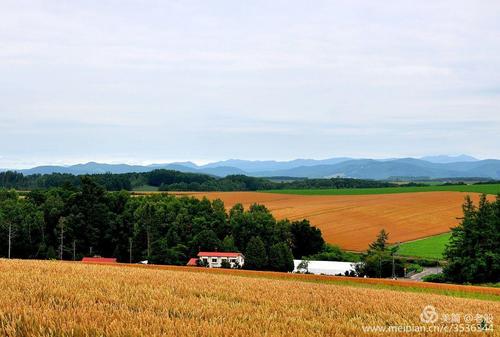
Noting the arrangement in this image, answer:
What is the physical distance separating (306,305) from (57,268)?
11199mm

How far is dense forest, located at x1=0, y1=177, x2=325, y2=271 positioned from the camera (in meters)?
67.5

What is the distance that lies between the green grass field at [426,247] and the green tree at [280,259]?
51.1ft

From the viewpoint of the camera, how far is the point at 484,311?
1457 cm

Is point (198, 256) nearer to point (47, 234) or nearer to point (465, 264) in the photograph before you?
point (47, 234)

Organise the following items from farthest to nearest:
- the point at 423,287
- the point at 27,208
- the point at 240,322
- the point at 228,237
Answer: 1. the point at 27,208
2. the point at 228,237
3. the point at 423,287
4. the point at 240,322

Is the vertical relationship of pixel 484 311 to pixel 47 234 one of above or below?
above

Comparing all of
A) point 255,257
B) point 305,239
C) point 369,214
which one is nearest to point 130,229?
point 255,257

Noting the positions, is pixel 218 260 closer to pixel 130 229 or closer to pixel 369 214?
pixel 130 229

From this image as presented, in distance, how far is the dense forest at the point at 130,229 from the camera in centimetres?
6750

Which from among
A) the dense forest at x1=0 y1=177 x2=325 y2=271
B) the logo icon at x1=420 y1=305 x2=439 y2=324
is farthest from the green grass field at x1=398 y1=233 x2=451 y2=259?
the logo icon at x1=420 y1=305 x2=439 y2=324

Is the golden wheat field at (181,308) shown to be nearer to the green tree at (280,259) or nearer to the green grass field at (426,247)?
the green tree at (280,259)

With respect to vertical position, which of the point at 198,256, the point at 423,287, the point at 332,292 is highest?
the point at 332,292

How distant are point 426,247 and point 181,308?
62.8 m

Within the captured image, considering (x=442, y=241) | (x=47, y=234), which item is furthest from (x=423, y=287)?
(x=47, y=234)
